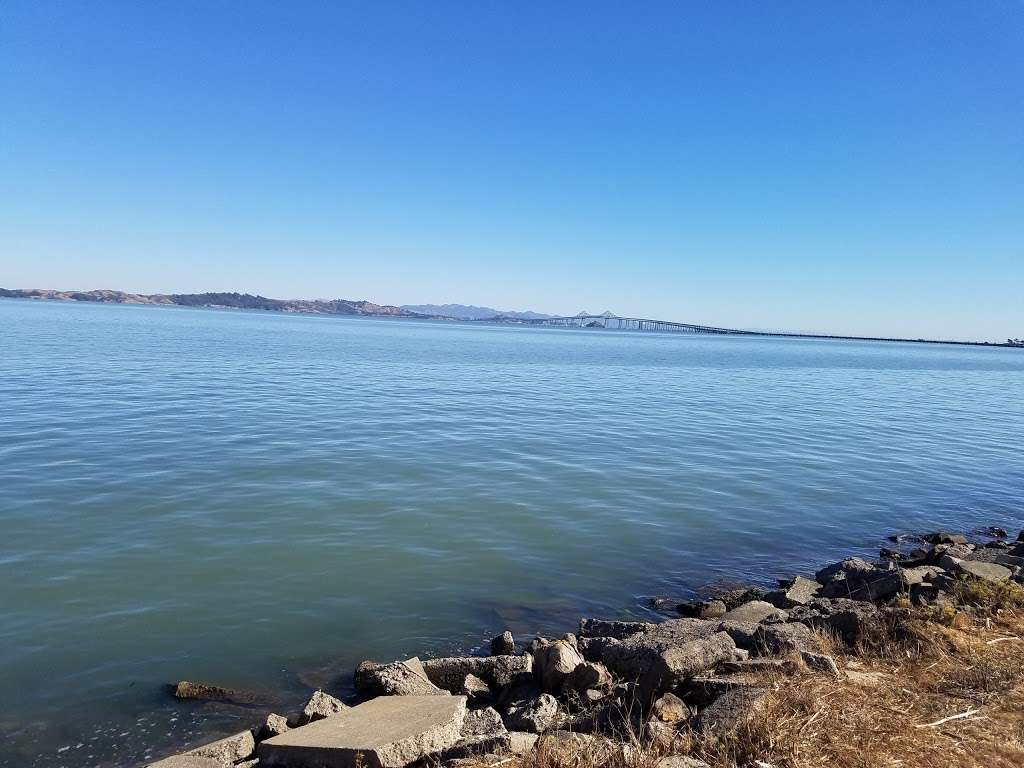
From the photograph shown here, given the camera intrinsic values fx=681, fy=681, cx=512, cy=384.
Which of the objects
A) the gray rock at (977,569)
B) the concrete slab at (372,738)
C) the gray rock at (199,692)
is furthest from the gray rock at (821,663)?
the gray rock at (199,692)

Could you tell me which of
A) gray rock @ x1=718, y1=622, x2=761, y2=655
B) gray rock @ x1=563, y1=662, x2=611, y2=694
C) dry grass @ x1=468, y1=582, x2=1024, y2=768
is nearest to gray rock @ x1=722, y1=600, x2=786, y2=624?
gray rock @ x1=718, y1=622, x2=761, y2=655

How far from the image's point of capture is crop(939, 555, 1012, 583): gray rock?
1070 cm

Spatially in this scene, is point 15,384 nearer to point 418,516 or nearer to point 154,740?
point 418,516

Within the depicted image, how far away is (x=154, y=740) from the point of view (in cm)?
730

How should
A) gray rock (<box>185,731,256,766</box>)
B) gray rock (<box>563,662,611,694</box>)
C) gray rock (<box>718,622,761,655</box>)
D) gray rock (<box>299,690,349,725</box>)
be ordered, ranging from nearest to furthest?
gray rock (<box>185,731,256,766</box>), gray rock (<box>299,690,349,725</box>), gray rock (<box>563,662,611,694</box>), gray rock (<box>718,622,761,655</box>)

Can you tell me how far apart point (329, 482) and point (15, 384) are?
21849 mm

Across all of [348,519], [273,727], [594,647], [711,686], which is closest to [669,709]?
[711,686]

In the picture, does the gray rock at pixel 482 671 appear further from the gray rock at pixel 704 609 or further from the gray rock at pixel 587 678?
the gray rock at pixel 704 609

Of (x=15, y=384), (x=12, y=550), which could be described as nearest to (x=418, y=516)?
(x=12, y=550)

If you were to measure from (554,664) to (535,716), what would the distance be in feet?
4.00

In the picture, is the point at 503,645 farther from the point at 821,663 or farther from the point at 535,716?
the point at 821,663

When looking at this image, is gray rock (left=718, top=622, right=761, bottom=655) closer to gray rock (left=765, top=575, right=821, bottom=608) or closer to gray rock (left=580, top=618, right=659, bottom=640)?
gray rock (left=580, top=618, right=659, bottom=640)

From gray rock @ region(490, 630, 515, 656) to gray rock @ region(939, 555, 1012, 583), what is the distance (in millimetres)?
7081

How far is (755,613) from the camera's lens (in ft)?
33.4
